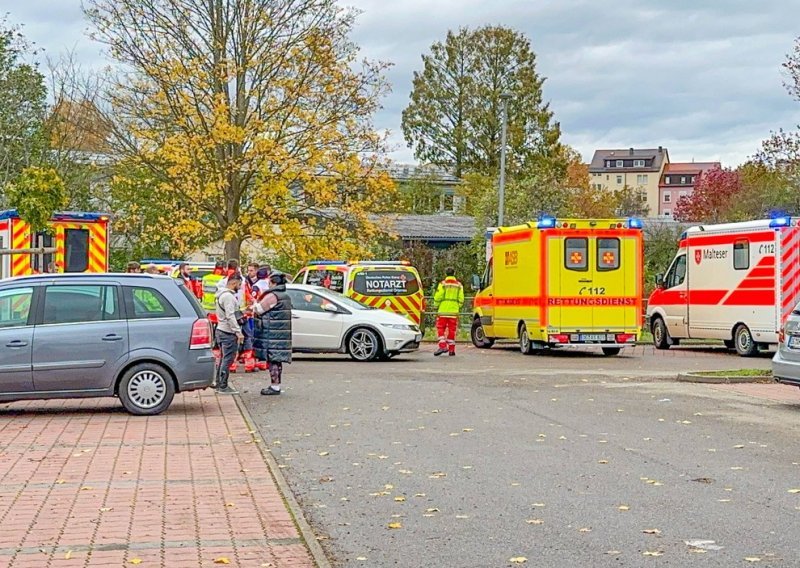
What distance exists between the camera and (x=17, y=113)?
135 feet

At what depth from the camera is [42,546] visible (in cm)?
734

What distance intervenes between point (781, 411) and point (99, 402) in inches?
333

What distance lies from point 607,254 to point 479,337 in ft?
17.6

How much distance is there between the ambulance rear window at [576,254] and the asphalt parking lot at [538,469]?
612 cm

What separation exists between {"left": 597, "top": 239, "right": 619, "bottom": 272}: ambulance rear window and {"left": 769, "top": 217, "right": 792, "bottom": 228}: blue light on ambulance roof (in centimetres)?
307

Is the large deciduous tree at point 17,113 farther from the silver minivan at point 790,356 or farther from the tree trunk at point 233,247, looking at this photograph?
the silver minivan at point 790,356

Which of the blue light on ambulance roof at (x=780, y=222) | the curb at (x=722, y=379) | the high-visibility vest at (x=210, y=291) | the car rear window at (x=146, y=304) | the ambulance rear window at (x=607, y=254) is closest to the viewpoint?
the car rear window at (x=146, y=304)

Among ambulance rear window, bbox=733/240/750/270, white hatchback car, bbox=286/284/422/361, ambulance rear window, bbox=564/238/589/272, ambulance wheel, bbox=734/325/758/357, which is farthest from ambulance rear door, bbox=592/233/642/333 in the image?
white hatchback car, bbox=286/284/422/361

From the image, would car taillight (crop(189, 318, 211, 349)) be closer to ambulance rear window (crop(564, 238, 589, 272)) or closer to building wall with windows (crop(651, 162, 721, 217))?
ambulance rear window (crop(564, 238, 589, 272))

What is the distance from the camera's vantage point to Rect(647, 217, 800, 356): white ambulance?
2431 centimetres

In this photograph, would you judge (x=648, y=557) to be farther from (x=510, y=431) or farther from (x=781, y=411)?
(x=781, y=411)

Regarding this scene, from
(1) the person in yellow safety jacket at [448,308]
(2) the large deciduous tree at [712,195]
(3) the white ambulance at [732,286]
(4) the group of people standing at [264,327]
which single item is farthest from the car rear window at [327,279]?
(2) the large deciduous tree at [712,195]

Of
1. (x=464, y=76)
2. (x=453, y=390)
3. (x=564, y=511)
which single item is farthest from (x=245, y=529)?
(x=464, y=76)

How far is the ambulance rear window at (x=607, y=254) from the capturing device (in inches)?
990
